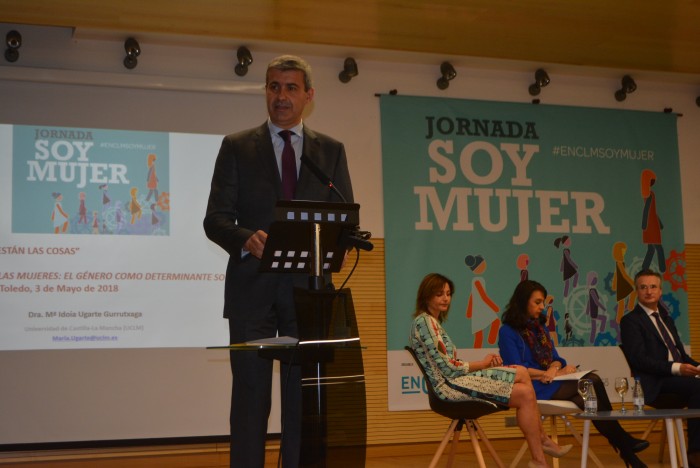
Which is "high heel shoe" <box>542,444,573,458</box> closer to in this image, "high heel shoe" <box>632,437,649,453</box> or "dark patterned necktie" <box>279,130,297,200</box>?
"high heel shoe" <box>632,437,649,453</box>

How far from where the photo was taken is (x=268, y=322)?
280 cm

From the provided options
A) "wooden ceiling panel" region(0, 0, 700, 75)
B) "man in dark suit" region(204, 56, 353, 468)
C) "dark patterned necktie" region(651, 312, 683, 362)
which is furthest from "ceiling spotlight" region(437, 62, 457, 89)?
"man in dark suit" region(204, 56, 353, 468)

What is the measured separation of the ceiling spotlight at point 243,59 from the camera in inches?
259

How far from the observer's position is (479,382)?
16.3ft

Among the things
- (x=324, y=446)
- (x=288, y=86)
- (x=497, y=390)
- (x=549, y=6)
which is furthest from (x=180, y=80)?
(x=324, y=446)

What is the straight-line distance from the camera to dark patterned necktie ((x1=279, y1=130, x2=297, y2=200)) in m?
2.94

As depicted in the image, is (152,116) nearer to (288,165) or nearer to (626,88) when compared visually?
(288,165)

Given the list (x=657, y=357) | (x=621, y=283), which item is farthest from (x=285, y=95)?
(x=621, y=283)

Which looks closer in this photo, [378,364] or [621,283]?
[378,364]

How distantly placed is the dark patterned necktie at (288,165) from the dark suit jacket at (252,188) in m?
0.02

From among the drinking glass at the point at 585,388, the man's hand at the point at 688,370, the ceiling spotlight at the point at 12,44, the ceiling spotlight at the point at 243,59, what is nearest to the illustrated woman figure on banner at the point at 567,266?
the man's hand at the point at 688,370

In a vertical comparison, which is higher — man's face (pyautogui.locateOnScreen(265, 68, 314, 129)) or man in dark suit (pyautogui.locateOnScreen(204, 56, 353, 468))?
man's face (pyautogui.locateOnScreen(265, 68, 314, 129))

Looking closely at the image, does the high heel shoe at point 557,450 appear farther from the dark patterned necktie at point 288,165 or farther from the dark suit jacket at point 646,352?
the dark patterned necktie at point 288,165

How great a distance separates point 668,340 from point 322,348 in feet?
13.1
